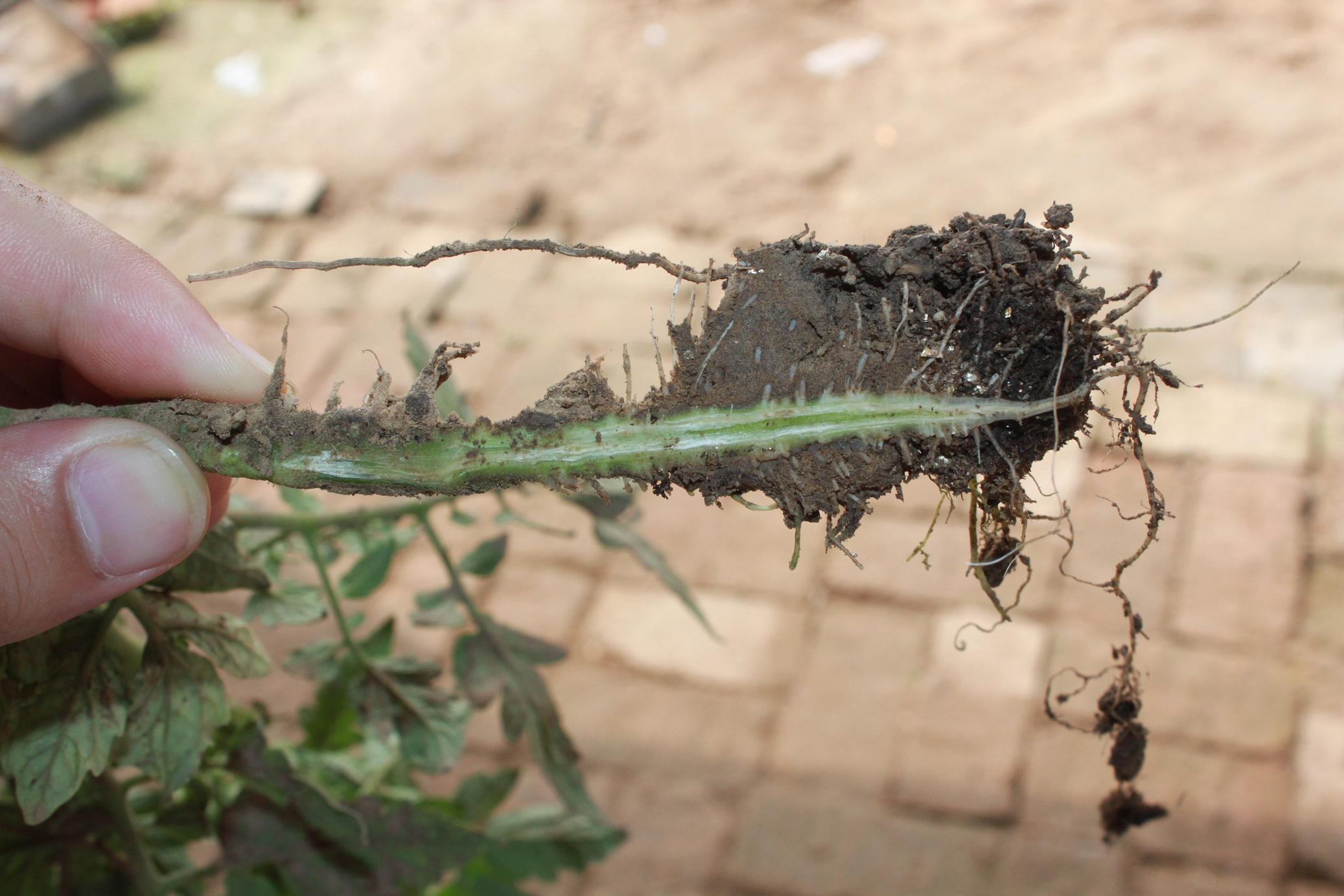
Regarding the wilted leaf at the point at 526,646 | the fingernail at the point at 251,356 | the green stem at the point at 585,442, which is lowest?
the wilted leaf at the point at 526,646

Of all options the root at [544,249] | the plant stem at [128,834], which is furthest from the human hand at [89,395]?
the plant stem at [128,834]

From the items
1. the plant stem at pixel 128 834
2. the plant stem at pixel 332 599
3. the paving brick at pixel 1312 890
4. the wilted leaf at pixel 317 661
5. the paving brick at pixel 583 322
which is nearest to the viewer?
the plant stem at pixel 128 834

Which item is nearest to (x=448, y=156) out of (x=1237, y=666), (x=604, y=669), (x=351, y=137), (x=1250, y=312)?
(x=351, y=137)

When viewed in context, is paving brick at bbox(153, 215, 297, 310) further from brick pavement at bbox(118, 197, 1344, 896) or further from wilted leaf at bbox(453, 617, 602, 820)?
wilted leaf at bbox(453, 617, 602, 820)

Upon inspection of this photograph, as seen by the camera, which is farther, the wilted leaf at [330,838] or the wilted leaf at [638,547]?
the wilted leaf at [638,547]

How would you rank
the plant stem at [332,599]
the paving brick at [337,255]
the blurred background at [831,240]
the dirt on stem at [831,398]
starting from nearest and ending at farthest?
the dirt on stem at [831,398] < the plant stem at [332,599] < the blurred background at [831,240] < the paving brick at [337,255]

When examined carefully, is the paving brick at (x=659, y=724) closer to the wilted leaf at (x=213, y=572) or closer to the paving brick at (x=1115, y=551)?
the paving brick at (x=1115, y=551)

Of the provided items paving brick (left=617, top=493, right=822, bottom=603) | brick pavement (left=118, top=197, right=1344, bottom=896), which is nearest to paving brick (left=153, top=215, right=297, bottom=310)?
brick pavement (left=118, top=197, right=1344, bottom=896)

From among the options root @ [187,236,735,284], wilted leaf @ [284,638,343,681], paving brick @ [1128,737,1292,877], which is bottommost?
paving brick @ [1128,737,1292,877]
